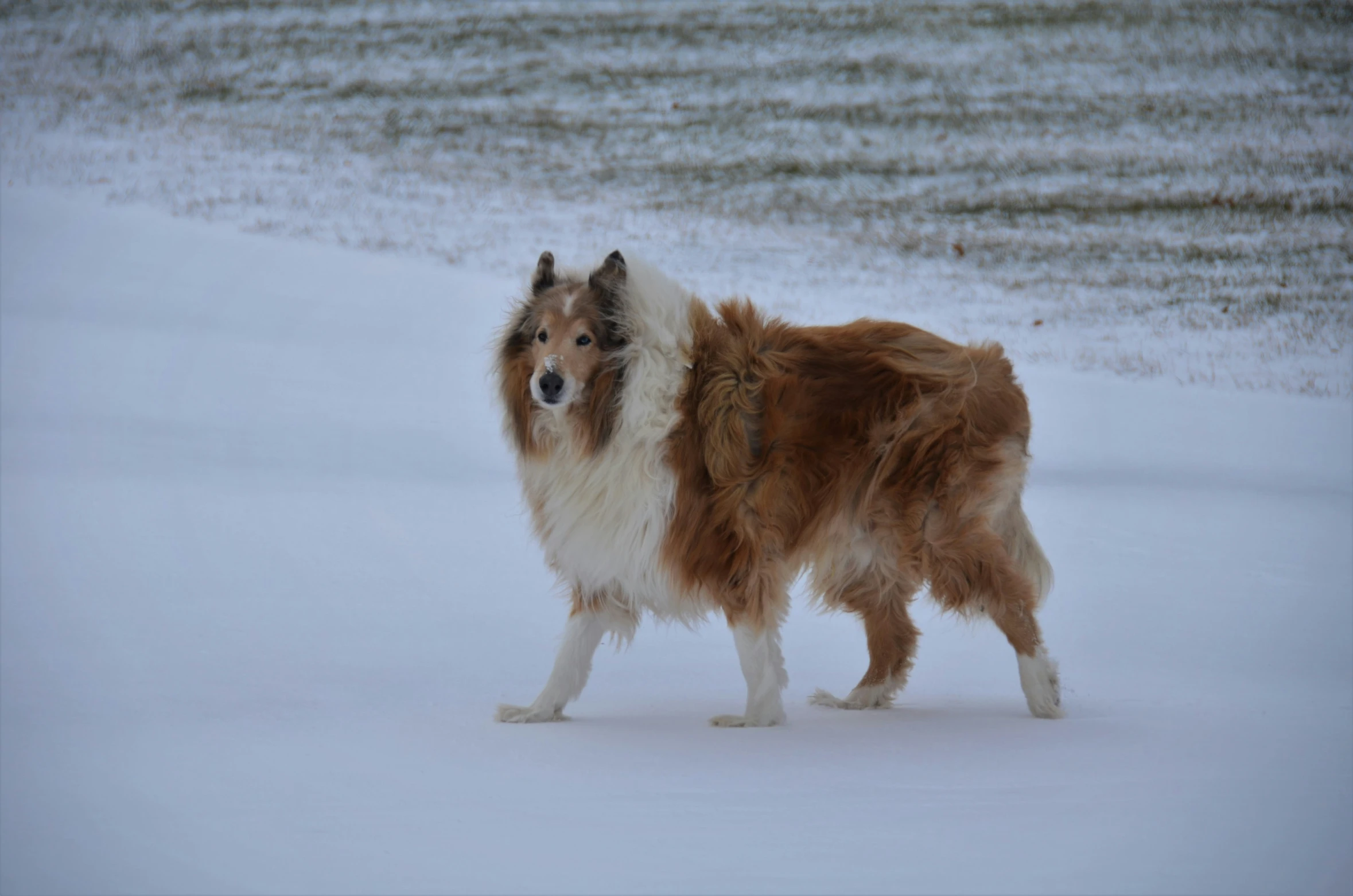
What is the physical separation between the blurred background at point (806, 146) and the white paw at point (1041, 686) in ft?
22.2

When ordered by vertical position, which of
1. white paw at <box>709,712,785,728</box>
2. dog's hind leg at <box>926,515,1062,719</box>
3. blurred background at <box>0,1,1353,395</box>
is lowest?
white paw at <box>709,712,785,728</box>

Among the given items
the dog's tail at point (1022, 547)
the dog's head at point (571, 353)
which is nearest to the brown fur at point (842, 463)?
the dog's tail at point (1022, 547)

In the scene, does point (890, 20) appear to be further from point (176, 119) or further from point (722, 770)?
point (722, 770)

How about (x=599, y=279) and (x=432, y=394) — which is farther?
(x=432, y=394)

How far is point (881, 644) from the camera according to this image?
5145 millimetres

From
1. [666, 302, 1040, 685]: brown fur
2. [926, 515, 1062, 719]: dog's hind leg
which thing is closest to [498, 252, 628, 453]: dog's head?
[666, 302, 1040, 685]: brown fur

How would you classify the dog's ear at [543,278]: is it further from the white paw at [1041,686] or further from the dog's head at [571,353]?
the white paw at [1041,686]

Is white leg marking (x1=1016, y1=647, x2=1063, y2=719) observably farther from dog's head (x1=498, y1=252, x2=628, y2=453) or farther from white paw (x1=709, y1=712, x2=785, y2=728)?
dog's head (x1=498, y1=252, x2=628, y2=453)

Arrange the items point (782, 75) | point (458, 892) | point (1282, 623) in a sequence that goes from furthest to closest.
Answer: point (782, 75)
point (1282, 623)
point (458, 892)

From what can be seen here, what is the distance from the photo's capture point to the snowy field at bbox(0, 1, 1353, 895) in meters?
3.45

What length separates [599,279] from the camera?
454 centimetres

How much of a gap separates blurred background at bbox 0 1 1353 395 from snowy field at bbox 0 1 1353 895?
7cm

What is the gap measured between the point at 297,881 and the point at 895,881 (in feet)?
4.61

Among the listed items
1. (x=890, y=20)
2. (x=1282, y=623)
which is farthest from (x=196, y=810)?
(x=890, y=20)
